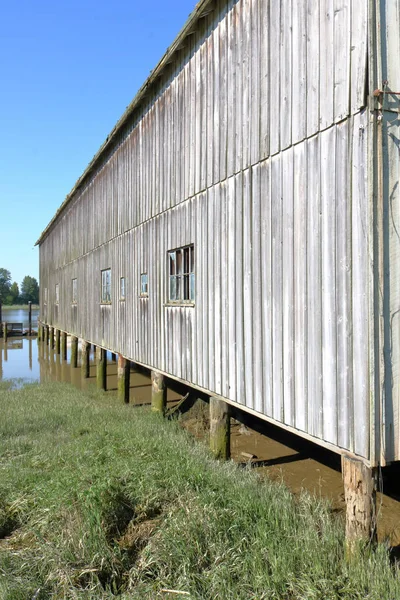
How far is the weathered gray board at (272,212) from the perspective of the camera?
13.7 feet

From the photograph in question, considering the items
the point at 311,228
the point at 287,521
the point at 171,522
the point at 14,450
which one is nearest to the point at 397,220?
the point at 311,228

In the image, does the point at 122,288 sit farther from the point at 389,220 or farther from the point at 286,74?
the point at 389,220

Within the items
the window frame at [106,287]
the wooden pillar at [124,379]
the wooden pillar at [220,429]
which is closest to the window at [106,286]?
the window frame at [106,287]

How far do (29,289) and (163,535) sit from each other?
17258 cm

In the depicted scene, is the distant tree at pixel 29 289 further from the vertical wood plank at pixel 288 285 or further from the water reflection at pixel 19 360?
the vertical wood plank at pixel 288 285

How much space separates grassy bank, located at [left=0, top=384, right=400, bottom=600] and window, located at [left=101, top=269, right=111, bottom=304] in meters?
8.33

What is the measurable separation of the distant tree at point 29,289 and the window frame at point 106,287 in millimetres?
152478

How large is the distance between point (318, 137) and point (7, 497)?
4.98 metres

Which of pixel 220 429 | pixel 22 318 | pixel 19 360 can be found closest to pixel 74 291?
pixel 19 360

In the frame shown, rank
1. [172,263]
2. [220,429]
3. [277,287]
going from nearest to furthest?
[277,287] → [220,429] → [172,263]

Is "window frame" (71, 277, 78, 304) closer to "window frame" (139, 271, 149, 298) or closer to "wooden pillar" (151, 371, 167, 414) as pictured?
"window frame" (139, 271, 149, 298)

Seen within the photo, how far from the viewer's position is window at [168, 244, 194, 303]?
26.6 feet

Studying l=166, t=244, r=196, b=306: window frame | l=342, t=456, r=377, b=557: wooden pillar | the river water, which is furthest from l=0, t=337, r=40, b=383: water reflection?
l=342, t=456, r=377, b=557: wooden pillar

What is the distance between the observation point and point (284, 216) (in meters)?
5.27
